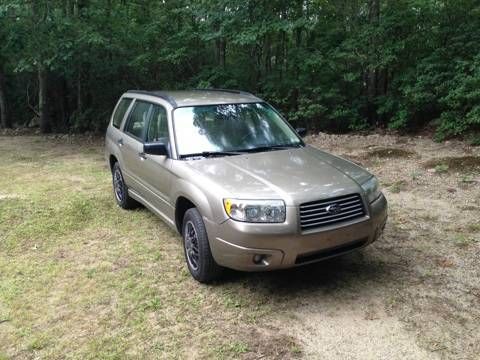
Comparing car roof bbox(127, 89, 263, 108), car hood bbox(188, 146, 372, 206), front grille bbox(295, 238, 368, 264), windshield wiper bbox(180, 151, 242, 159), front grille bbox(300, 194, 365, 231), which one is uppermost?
car roof bbox(127, 89, 263, 108)

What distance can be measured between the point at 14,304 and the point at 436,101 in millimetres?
9239

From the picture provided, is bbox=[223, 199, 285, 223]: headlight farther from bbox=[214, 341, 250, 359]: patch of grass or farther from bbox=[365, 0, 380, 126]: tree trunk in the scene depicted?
bbox=[365, 0, 380, 126]: tree trunk

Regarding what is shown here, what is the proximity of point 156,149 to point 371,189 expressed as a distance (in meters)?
2.06

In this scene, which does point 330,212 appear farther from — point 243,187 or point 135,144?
point 135,144

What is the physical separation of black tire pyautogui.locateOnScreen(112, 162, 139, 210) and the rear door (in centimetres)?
33

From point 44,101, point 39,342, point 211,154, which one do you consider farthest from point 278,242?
point 44,101

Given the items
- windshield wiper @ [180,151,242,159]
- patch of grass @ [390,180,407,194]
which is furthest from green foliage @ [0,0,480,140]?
windshield wiper @ [180,151,242,159]

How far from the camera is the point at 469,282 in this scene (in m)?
4.12

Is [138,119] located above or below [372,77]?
below

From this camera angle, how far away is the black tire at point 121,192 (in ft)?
21.1

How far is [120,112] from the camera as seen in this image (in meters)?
6.61

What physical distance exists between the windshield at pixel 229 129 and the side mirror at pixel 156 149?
5.9 inches

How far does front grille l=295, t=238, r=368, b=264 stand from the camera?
3.75 m

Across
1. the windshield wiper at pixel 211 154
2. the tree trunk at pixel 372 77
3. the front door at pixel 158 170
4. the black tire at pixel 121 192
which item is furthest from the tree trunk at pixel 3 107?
the windshield wiper at pixel 211 154
